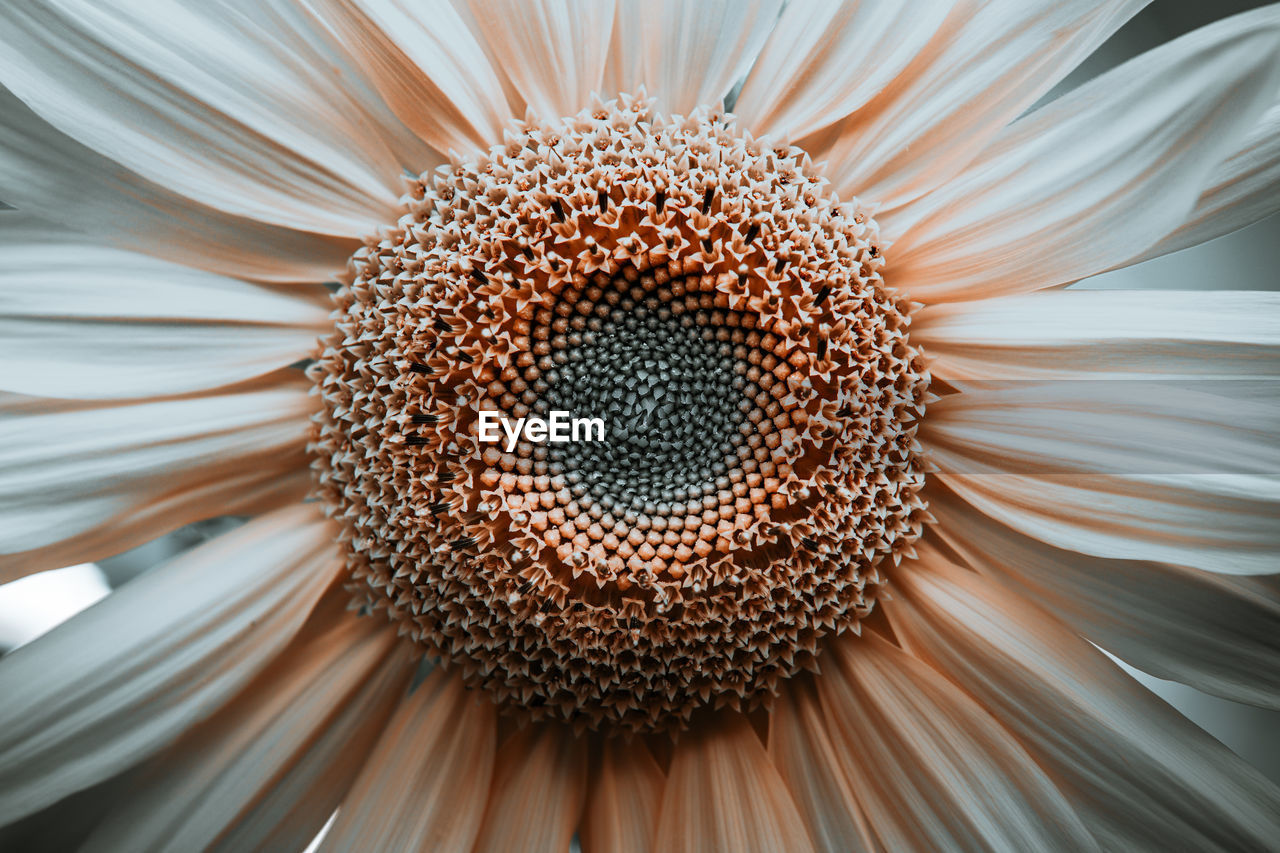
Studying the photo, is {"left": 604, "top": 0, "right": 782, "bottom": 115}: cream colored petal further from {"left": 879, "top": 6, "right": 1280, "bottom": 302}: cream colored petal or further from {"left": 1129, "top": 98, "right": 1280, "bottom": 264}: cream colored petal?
{"left": 1129, "top": 98, "right": 1280, "bottom": 264}: cream colored petal

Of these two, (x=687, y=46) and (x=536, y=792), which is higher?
(x=687, y=46)

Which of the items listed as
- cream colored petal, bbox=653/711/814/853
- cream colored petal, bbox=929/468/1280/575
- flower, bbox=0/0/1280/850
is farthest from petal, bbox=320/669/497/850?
cream colored petal, bbox=929/468/1280/575

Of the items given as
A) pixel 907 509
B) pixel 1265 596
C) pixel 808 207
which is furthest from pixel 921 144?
pixel 1265 596

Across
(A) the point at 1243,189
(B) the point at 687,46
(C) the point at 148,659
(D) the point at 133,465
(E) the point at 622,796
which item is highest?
(B) the point at 687,46

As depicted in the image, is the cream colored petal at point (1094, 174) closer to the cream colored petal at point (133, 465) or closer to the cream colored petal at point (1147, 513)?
the cream colored petal at point (1147, 513)

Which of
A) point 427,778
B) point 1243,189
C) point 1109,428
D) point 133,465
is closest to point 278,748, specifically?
point 427,778

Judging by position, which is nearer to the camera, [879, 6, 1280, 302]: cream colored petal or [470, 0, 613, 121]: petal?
[879, 6, 1280, 302]: cream colored petal

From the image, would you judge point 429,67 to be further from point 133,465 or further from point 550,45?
point 133,465
